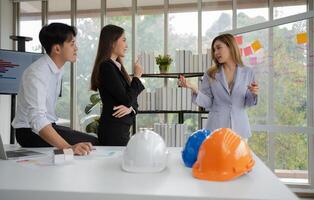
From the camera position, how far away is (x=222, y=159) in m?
0.87

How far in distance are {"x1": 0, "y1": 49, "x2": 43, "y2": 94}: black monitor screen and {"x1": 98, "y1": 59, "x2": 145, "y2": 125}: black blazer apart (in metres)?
2.46

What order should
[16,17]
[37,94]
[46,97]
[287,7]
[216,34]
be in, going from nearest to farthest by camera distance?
[37,94] < [46,97] < [287,7] < [216,34] < [16,17]

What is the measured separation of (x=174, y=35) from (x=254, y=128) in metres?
1.88

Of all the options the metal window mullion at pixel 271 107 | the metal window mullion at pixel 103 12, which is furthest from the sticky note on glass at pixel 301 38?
the metal window mullion at pixel 103 12

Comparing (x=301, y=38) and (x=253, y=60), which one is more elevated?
(x=301, y=38)

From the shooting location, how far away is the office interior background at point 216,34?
8.82 ft

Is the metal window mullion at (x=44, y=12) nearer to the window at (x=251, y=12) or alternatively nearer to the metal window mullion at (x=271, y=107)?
the window at (x=251, y=12)

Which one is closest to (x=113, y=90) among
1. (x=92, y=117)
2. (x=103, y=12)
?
(x=92, y=117)

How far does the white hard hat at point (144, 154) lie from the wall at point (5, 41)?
165 inches

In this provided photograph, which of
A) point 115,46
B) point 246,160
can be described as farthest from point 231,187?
point 115,46

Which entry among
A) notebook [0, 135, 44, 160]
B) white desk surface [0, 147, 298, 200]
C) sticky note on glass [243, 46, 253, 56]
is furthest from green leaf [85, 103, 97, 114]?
white desk surface [0, 147, 298, 200]

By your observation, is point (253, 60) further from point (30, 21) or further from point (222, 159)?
point (30, 21)

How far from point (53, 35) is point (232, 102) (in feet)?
4.29

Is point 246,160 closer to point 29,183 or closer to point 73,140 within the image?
point 29,183
